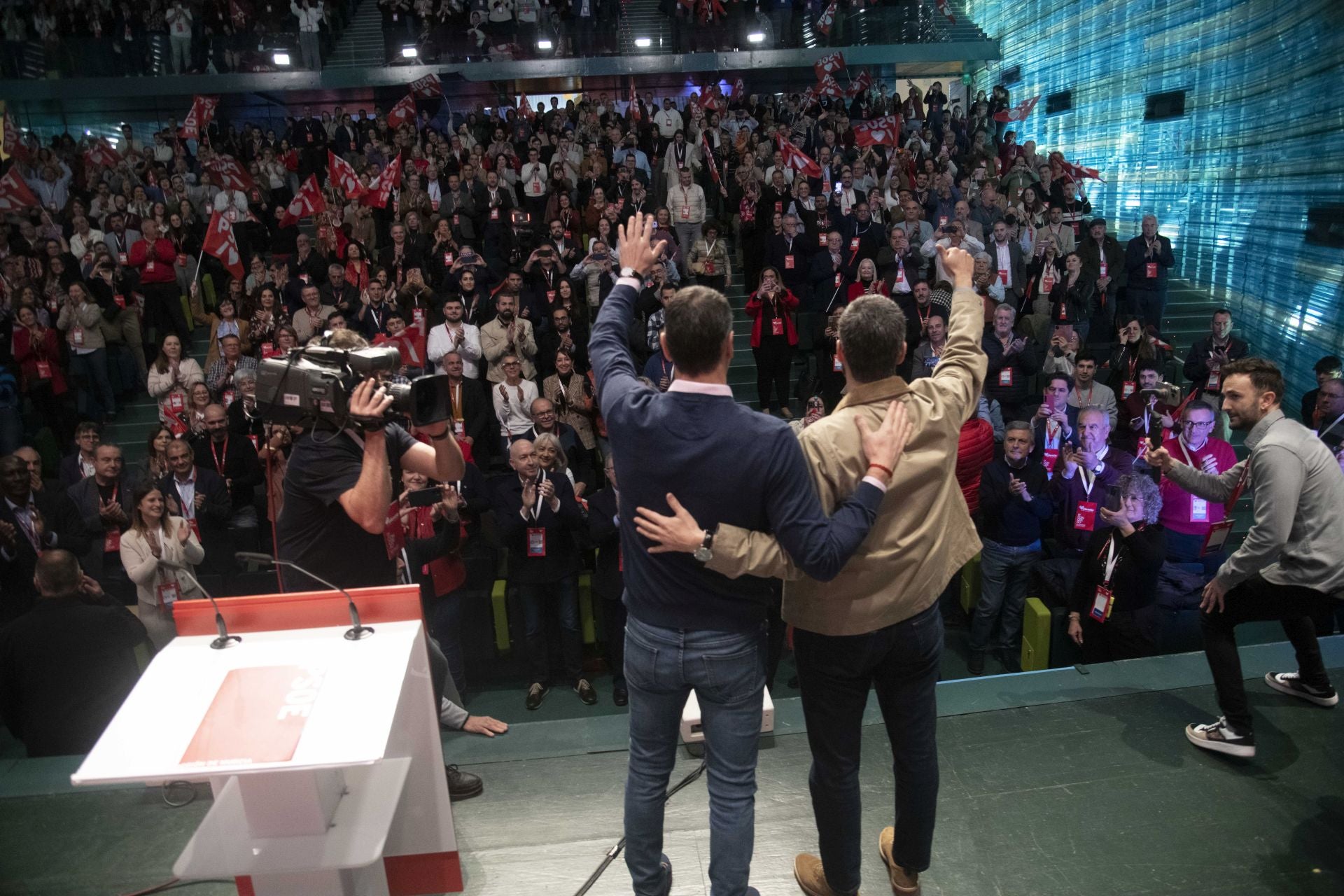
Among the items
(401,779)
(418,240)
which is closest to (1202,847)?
(401,779)

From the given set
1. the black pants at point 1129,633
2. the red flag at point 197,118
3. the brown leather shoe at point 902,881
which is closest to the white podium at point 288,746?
the brown leather shoe at point 902,881

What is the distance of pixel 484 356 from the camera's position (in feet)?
24.8

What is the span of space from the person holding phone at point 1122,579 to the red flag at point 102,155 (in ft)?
39.1

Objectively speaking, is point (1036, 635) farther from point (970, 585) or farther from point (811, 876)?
point (811, 876)

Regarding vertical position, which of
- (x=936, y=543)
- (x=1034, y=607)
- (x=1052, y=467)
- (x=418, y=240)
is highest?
(x=418, y=240)

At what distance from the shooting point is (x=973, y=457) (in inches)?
212

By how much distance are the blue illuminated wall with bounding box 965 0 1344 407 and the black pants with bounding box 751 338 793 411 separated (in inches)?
184

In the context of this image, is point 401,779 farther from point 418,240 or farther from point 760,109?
point 760,109

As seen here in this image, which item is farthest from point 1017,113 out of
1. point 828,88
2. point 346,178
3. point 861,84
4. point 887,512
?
point 887,512

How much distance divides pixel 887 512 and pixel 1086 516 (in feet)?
11.6

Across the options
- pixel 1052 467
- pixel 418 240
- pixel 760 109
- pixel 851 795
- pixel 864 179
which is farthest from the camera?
pixel 760 109

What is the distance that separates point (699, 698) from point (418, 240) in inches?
313

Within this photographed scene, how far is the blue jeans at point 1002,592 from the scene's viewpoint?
525cm

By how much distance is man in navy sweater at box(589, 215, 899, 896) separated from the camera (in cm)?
194
